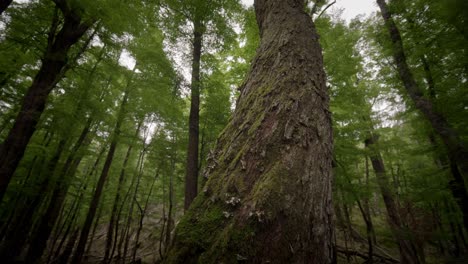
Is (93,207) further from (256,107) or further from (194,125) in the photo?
(256,107)

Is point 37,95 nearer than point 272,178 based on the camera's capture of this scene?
No

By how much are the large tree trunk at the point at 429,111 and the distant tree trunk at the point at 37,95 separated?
9.48 metres

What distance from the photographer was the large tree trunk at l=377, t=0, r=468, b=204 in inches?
182

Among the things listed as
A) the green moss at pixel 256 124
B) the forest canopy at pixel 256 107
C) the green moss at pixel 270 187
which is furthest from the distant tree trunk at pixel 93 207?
the green moss at pixel 270 187

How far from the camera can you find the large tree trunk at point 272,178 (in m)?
1.05

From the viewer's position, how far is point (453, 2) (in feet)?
13.7

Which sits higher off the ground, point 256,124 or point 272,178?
point 256,124

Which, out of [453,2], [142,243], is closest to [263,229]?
[453,2]

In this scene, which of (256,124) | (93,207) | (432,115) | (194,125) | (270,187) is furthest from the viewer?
(93,207)

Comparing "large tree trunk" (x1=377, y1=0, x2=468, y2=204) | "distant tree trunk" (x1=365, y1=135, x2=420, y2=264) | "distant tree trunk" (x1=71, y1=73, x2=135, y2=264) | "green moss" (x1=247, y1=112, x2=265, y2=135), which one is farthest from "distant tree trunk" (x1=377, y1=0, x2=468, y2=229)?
"distant tree trunk" (x1=71, y1=73, x2=135, y2=264)

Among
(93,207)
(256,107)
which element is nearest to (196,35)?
(256,107)

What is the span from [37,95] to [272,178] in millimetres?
6663

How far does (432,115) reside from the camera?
206 inches

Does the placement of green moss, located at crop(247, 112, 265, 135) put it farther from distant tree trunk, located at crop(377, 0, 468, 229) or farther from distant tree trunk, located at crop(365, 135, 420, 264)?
distant tree trunk, located at crop(365, 135, 420, 264)
